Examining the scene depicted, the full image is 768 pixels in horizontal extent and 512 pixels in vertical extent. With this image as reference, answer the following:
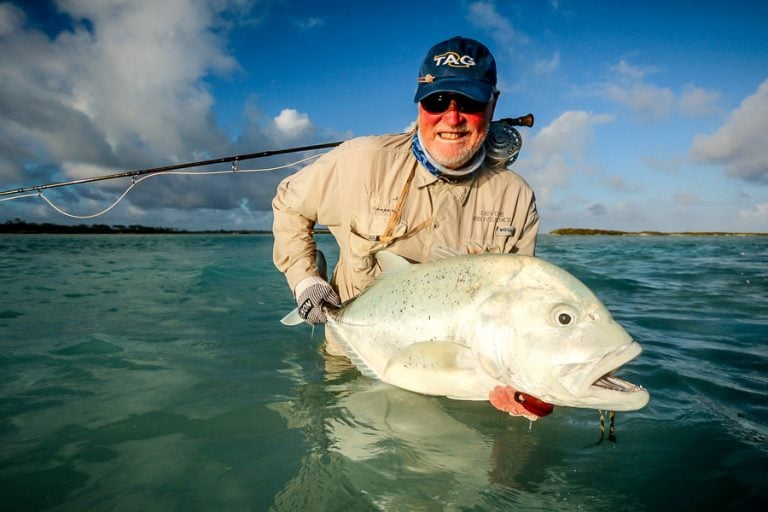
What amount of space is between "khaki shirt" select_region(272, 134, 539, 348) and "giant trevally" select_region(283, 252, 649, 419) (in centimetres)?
69

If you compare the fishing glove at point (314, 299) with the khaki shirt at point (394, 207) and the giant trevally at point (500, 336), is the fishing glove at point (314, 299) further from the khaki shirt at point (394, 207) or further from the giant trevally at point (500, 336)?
the giant trevally at point (500, 336)

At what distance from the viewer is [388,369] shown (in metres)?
2.56

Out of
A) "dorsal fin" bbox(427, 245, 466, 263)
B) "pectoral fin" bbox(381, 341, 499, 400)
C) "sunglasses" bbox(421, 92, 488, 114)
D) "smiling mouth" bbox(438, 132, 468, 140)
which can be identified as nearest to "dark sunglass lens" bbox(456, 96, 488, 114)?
"sunglasses" bbox(421, 92, 488, 114)

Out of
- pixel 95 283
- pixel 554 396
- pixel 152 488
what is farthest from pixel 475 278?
pixel 95 283

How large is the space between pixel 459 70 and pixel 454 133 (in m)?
0.45

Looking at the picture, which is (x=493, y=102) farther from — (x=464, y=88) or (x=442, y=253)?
(x=442, y=253)

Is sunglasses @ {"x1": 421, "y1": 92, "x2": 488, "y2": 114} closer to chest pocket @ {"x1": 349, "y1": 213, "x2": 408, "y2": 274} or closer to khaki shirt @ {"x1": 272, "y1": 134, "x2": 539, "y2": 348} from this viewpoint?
khaki shirt @ {"x1": 272, "y1": 134, "x2": 539, "y2": 348}

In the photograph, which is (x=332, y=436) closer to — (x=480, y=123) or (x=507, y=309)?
(x=507, y=309)

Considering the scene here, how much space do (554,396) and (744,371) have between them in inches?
148

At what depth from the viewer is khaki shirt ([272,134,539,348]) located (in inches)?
131

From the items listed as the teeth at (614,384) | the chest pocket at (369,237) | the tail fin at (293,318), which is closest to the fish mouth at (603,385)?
the teeth at (614,384)

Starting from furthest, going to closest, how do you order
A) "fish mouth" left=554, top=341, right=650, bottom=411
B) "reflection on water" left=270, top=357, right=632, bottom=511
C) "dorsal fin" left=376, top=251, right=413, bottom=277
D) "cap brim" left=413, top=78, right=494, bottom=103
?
"cap brim" left=413, top=78, right=494, bottom=103
"dorsal fin" left=376, top=251, right=413, bottom=277
"reflection on water" left=270, top=357, right=632, bottom=511
"fish mouth" left=554, top=341, right=650, bottom=411

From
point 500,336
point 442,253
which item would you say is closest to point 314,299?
point 442,253

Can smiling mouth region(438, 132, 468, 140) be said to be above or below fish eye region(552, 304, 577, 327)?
above
